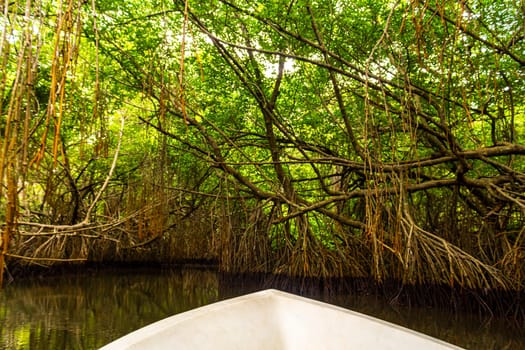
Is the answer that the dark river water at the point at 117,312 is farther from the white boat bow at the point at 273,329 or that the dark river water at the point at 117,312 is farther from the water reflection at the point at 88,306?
the white boat bow at the point at 273,329

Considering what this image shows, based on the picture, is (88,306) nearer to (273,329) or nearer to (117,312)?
(117,312)

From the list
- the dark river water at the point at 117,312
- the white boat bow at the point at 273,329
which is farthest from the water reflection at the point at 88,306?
the white boat bow at the point at 273,329

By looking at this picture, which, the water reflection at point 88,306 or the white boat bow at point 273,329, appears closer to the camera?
the white boat bow at point 273,329

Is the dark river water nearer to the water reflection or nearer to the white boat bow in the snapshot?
the water reflection

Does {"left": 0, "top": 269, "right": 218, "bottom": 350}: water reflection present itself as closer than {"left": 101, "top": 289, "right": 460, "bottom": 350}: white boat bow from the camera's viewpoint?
No

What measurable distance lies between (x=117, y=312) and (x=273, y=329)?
10.5 ft

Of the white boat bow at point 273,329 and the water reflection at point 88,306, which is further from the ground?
the white boat bow at point 273,329

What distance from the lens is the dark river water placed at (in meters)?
3.16

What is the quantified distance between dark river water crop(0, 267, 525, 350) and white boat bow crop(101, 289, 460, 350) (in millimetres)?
1804

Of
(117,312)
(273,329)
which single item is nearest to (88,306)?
(117,312)

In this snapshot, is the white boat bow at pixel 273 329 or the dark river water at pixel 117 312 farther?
the dark river water at pixel 117 312

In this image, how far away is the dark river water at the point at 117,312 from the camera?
3.16 m

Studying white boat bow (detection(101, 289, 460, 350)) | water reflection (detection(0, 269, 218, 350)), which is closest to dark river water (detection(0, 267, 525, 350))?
water reflection (detection(0, 269, 218, 350))

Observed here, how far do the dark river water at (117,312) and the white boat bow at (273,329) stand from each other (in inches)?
71.0
